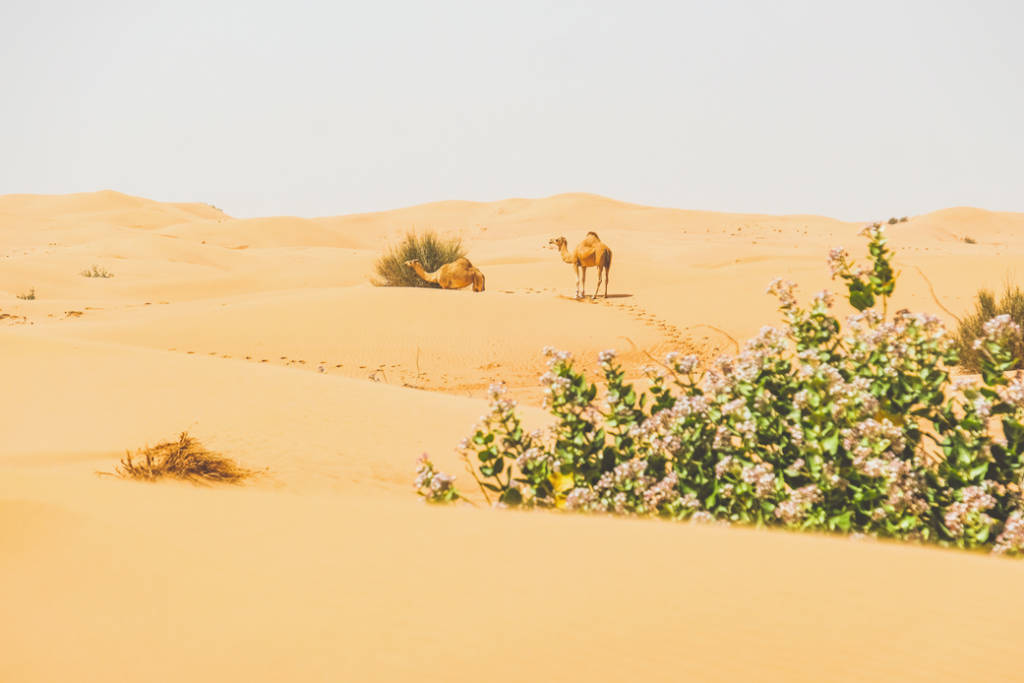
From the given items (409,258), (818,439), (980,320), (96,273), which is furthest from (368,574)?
(96,273)

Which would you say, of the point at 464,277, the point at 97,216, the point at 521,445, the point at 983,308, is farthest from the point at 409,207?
the point at 521,445

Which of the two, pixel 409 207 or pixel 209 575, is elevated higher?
pixel 409 207

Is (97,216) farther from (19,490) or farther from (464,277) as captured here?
(19,490)

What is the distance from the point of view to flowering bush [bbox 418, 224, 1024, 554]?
373cm

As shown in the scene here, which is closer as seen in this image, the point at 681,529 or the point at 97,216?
the point at 681,529

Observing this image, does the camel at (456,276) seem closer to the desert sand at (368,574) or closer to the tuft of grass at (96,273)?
the desert sand at (368,574)

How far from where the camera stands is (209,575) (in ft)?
Answer: 8.38

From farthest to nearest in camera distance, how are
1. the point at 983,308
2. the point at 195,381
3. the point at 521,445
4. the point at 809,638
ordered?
the point at 983,308
the point at 195,381
the point at 521,445
the point at 809,638

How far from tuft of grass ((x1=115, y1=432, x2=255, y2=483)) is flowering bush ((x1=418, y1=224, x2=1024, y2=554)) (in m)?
1.82

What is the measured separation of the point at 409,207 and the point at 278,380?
80434 mm

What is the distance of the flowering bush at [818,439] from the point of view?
12.3 ft

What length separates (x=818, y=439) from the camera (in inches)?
150

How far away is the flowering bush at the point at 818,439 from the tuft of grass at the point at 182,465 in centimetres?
182

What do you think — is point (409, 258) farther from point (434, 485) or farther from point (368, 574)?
point (368, 574)
